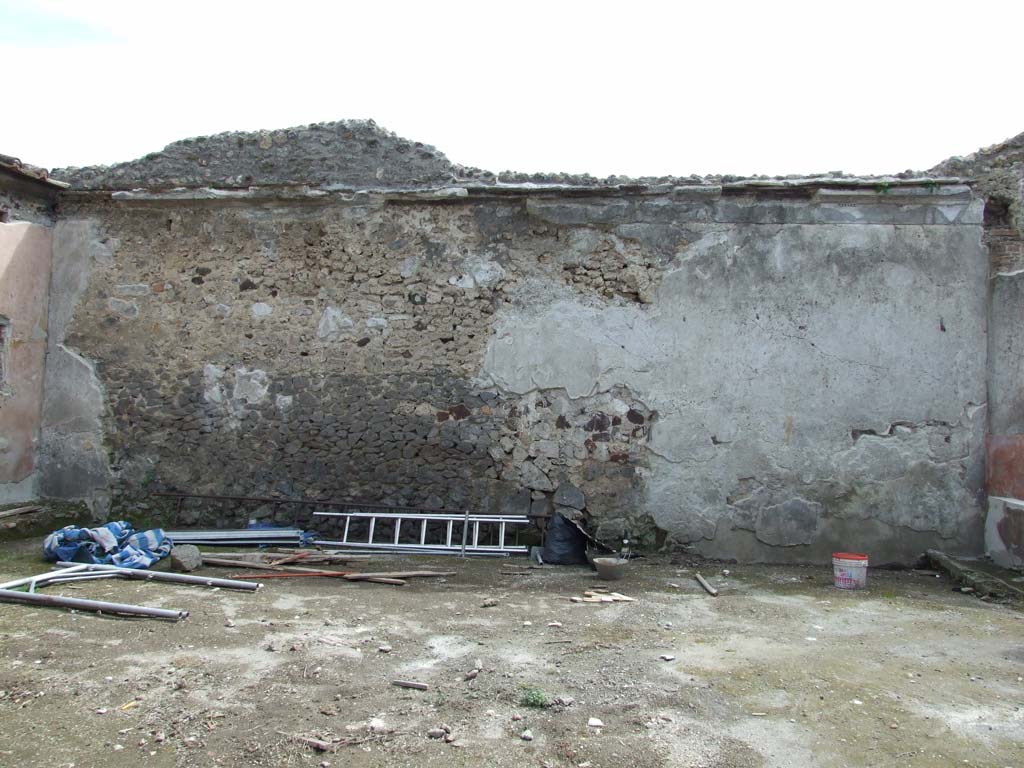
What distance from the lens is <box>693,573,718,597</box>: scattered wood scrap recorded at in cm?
611

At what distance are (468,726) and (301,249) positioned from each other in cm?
585

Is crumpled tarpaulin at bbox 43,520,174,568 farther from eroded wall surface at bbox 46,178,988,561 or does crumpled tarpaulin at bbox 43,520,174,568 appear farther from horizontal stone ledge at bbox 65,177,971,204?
horizontal stone ledge at bbox 65,177,971,204

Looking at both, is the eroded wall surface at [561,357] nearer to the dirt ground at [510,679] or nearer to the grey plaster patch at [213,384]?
the grey plaster patch at [213,384]

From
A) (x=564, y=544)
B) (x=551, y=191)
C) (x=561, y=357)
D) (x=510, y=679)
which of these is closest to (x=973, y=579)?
(x=564, y=544)

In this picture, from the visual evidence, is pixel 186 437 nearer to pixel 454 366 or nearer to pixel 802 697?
pixel 454 366

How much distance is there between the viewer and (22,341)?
26.9 ft

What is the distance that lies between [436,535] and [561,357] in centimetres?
207

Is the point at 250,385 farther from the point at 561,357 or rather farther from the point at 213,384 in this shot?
the point at 561,357

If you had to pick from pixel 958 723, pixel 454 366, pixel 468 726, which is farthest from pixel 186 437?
pixel 958 723

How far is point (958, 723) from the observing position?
3.53m

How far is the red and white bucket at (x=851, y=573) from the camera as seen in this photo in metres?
6.45

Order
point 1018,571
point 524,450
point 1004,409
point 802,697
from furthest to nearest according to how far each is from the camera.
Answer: point 524,450 < point 1004,409 < point 1018,571 < point 802,697

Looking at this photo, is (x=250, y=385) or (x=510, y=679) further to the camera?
(x=250, y=385)

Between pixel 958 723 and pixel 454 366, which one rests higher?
pixel 454 366
